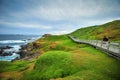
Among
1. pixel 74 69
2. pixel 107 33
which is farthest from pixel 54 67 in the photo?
pixel 107 33

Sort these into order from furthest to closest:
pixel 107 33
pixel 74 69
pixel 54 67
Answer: pixel 107 33
pixel 54 67
pixel 74 69

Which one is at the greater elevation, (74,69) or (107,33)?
(107,33)

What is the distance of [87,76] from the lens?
12938 millimetres

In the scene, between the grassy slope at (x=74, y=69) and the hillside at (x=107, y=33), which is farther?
the hillside at (x=107, y=33)

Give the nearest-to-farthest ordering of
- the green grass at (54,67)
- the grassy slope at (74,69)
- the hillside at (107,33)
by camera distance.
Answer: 1. the grassy slope at (74,69)
2. the green grass at (54,67)
3. the hillside at (107,33)

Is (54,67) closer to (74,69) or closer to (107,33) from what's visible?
(74,69)

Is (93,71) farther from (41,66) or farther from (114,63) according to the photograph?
(41,66)

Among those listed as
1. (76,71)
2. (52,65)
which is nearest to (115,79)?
(76,71)

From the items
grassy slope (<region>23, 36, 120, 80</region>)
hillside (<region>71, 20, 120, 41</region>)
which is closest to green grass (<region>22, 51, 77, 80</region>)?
grassy slope (<region>23, 36, 120, 80</region>)

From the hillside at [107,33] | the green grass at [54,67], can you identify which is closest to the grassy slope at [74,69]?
the green grass at [54,67]

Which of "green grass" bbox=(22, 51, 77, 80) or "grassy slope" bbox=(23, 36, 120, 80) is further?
"green grass" bbox=(22, 51, 77, 80)

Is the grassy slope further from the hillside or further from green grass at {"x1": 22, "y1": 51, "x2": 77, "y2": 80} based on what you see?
the hillside

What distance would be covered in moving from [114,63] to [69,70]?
18.9 feet

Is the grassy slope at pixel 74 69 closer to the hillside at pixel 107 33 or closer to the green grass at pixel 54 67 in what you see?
the green grass at pixel 54 67
